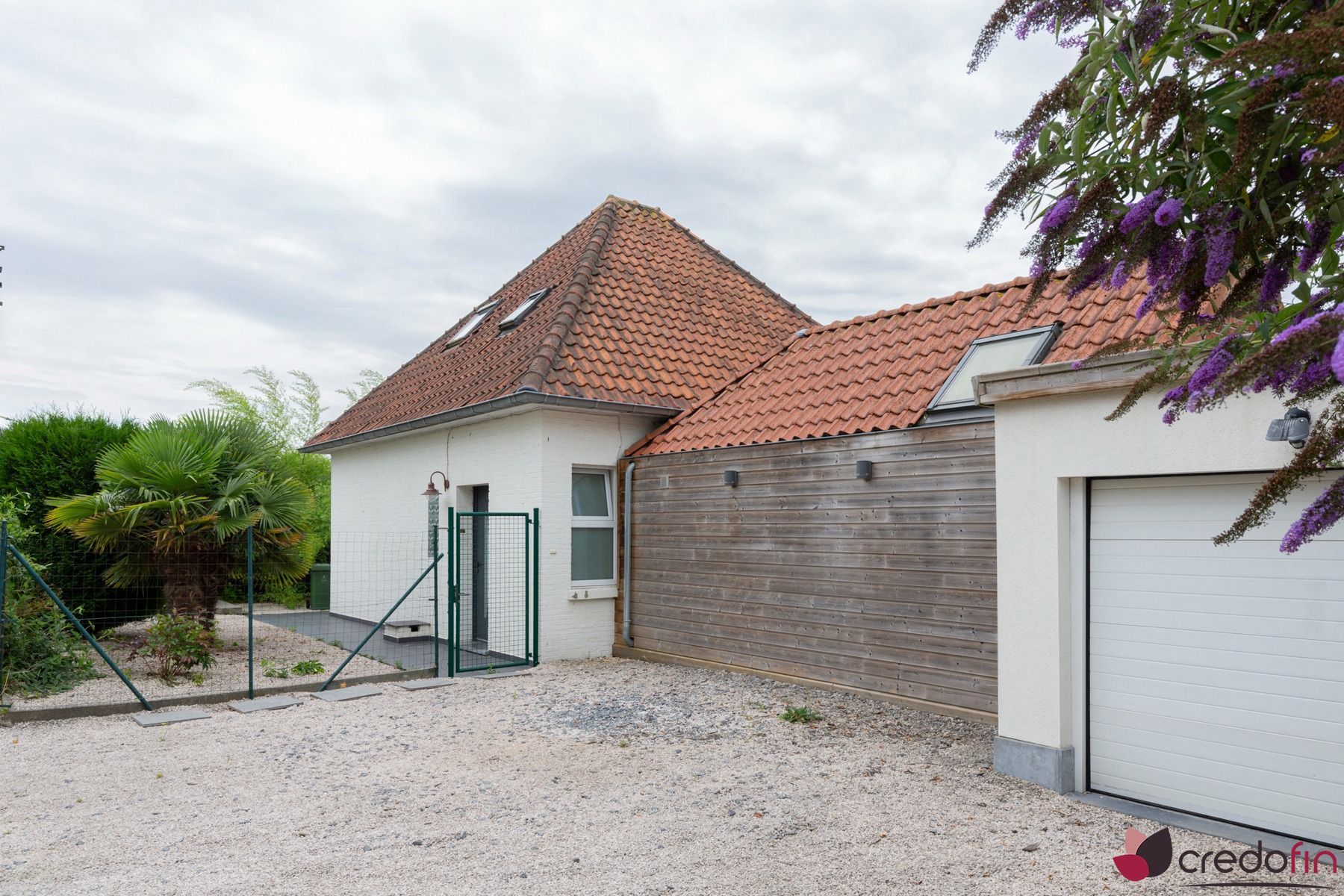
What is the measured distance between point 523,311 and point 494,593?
4605 millimetres

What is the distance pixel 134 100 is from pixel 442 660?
6.95 meters

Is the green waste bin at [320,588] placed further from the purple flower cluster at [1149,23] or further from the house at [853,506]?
the purple flower cluster at [1149,23]

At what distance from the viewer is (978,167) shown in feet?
8.63

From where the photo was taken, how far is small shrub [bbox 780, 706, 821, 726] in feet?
24.9

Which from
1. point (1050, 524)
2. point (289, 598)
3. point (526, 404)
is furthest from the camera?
point (289, 598)

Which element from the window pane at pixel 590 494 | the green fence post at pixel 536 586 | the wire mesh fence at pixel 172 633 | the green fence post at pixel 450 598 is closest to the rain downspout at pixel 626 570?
the window pane at pixel 590 494

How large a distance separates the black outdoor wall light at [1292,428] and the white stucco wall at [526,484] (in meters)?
7.75

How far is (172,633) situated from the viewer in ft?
31.0

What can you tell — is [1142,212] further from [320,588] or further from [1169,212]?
[320,588]

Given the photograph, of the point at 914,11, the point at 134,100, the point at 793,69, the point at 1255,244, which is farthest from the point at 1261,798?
the point at 134,100

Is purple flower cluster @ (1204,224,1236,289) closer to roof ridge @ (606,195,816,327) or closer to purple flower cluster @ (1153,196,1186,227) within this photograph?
purple flower cluster @ (1153,196,1186,227)

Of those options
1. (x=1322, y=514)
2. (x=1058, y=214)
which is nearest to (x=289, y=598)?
(x=1058, y=214)

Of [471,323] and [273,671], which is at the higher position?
[471,323]

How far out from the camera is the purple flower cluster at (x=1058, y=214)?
2.33 m
